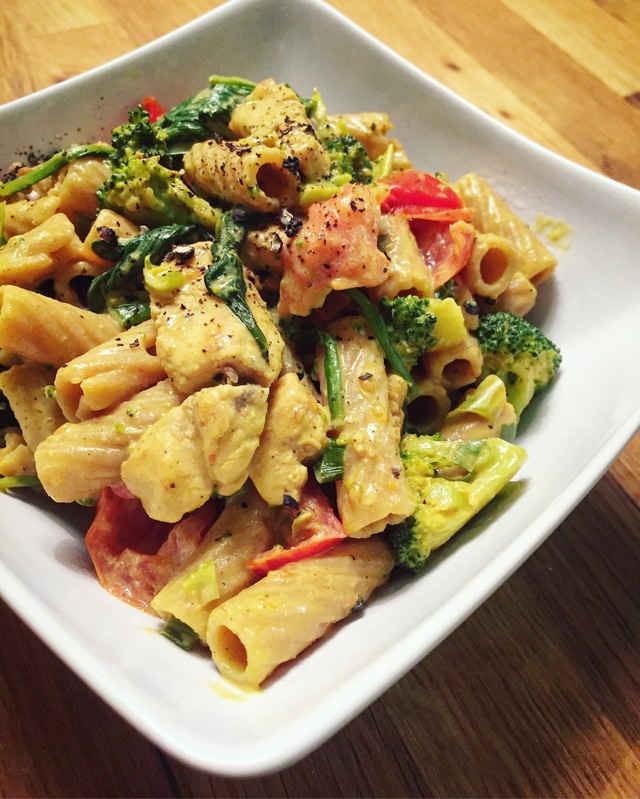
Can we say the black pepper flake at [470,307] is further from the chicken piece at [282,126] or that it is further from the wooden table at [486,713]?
the wooden table at [486,713]

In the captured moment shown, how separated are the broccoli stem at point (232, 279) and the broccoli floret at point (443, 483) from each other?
50 cm

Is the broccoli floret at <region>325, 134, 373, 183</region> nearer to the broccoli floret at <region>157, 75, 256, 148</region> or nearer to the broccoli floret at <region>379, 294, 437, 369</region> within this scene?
the broccoli floret at <region>157, 75, 256, 148</region>

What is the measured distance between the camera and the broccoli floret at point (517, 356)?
2047 mm

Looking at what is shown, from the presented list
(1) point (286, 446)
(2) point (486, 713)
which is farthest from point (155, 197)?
Answer: (2) point (486, 713)

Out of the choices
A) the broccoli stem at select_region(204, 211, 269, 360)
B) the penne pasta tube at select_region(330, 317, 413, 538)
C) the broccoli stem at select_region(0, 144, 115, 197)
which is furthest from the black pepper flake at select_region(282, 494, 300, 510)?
the broccoli stem at select_region(0, 144, 115, 197)

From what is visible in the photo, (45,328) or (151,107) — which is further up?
(151,107)

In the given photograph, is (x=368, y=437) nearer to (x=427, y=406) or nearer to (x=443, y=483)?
(x=443, y=483)

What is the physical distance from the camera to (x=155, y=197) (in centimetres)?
199

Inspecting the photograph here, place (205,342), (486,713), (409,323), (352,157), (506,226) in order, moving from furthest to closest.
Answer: (506,226)
(352,157)
(409,323)
(486,713)
(205,342)

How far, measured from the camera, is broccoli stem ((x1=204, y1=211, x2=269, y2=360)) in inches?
67.5

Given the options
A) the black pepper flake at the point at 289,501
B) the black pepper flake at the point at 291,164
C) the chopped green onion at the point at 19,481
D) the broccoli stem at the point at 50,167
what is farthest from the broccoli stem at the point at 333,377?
the broccoli stem at the point at 50,167

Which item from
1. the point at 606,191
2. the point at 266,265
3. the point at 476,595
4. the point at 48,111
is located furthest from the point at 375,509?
the point at 48,111

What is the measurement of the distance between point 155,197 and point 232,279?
16.5 inches

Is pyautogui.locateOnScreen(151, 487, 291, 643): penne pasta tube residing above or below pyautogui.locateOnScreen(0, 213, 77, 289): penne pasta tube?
below
